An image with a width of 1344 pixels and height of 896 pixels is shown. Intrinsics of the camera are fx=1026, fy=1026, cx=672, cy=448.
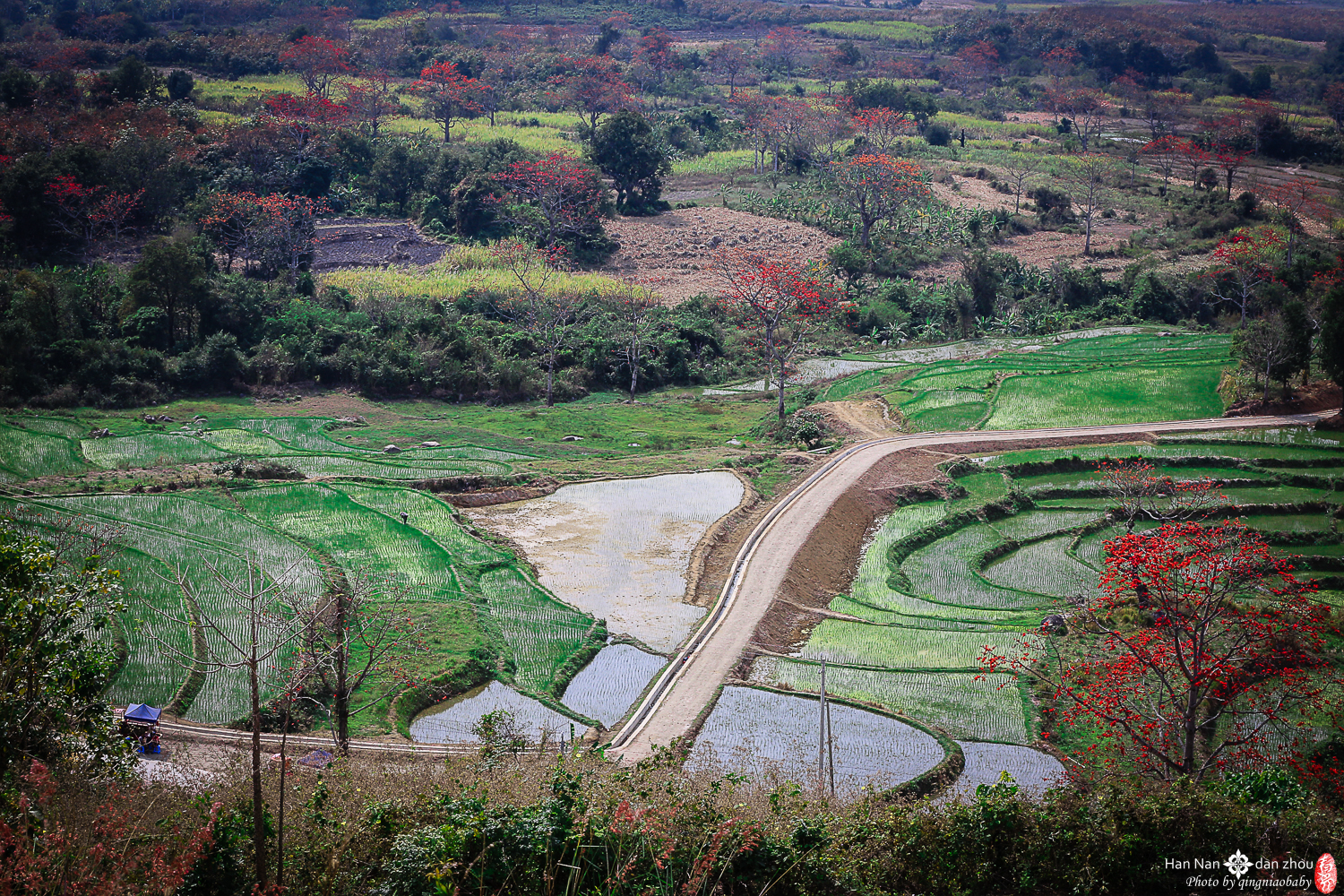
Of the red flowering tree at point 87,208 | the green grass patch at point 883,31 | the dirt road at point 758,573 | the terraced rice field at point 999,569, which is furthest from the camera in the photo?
the green grass patch at point 883,31

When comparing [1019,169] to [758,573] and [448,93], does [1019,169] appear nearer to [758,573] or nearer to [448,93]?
[448,93]

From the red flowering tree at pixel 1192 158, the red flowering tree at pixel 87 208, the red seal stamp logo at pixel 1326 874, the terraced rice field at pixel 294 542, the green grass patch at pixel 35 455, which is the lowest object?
the terraced rice field at pixel 294 542

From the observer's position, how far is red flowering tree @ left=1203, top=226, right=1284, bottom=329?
46.9 meters

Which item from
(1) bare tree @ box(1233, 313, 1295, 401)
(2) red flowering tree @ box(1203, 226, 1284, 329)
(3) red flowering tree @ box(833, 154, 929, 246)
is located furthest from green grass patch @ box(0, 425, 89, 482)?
(2) red flowering tree @ box(1203, 226, 1284, 329)

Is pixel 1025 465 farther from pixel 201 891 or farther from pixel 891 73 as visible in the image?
pixel 891 73

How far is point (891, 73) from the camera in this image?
95750 millimetres

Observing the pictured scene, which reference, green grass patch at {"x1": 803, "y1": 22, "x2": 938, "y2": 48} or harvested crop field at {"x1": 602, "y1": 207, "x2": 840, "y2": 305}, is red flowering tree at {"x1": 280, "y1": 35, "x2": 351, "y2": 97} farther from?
green grass patch at {"x1": 803, "y1": 22, "x2": 938, "y2": 48}

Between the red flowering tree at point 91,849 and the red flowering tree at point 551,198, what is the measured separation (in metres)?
42.8

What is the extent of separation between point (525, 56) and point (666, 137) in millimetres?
23822

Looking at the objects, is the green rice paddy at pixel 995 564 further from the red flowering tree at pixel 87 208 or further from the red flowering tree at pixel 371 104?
the red flowering tree at pixel 371 104

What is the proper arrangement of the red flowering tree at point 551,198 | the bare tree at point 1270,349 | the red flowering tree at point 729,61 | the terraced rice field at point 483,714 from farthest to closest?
the red flowering tree at point 729,61
the red flowering tree at point 551,198
the bare tree at point 1270,349
the terraced rice field at point 483,714

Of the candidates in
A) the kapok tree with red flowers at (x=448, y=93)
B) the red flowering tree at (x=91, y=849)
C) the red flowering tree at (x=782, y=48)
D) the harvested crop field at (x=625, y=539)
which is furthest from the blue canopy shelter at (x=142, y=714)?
the red flowering tree at (x=782, y=48)

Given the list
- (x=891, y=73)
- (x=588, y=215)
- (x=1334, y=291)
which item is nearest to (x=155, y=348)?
(x=588, y=215)

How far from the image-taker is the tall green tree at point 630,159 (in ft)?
187
